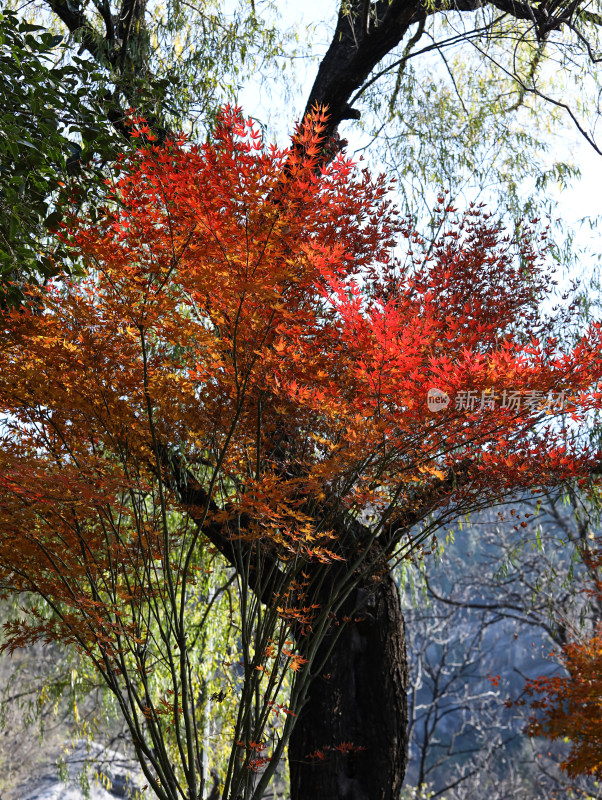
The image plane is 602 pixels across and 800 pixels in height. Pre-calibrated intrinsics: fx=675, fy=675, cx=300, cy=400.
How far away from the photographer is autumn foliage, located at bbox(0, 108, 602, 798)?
6.73 ft

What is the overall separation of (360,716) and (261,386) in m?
1.69

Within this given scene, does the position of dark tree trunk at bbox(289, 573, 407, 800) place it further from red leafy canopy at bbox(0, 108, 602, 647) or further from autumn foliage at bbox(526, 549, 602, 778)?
autumn foliage at bbox(526, 549, 602, 778)

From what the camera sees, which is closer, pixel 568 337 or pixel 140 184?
pixel 140 184

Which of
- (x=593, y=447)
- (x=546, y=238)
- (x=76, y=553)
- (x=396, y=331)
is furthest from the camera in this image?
(x=546, y=238)

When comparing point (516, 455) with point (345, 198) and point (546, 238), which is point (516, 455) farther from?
point (546, 238)

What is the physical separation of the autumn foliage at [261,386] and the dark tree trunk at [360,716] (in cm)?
31

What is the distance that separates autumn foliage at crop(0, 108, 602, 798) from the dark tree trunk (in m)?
0.31

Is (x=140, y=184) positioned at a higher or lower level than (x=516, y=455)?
higher

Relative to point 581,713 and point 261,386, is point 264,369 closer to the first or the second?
Answer: point 261,386

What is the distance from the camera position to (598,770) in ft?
13.4

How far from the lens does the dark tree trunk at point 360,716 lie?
293cm

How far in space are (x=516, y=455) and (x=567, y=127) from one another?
134 inches

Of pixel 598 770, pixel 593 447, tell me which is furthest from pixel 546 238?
pixel 598 770

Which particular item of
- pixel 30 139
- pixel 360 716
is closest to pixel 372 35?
pixel 30 139
